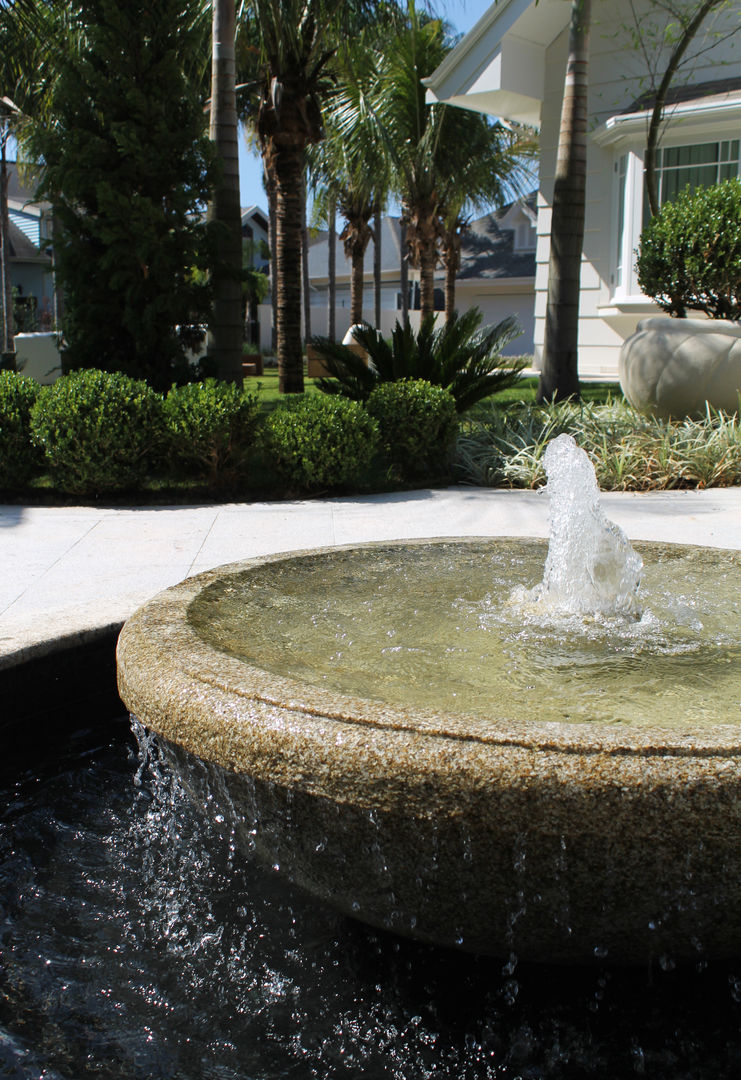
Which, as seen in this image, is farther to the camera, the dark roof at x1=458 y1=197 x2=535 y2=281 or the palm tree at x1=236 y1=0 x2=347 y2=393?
the dark roof at x1=458 y1=197 x2=535 y2=281

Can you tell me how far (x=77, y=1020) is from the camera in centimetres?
233

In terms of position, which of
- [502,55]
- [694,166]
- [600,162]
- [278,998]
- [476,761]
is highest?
[502,55]

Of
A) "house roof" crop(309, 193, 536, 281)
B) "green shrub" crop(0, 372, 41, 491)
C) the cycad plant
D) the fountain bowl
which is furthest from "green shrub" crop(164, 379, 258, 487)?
"house roof" crop(309, 193, 536, 281)

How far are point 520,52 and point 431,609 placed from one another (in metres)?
14.3

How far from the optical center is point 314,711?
2064 mm

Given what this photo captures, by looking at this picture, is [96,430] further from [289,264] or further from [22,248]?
[22,248]

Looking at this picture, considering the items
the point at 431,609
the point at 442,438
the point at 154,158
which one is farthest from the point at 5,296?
the point at 431,609

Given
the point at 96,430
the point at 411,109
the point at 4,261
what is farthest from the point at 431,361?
the point at 4,261

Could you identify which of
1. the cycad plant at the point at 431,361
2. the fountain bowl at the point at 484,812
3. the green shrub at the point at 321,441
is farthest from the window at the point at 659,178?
the fountain bowl at the point at 484,812

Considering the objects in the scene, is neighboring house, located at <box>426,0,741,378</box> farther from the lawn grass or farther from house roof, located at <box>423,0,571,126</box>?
the lawn grass

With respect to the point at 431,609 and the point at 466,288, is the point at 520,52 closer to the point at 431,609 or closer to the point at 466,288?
the point at 431,609

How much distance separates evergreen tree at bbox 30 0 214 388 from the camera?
29.2 ft

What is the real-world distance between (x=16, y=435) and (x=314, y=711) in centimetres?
667

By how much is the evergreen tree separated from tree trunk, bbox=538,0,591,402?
402 centimetres
